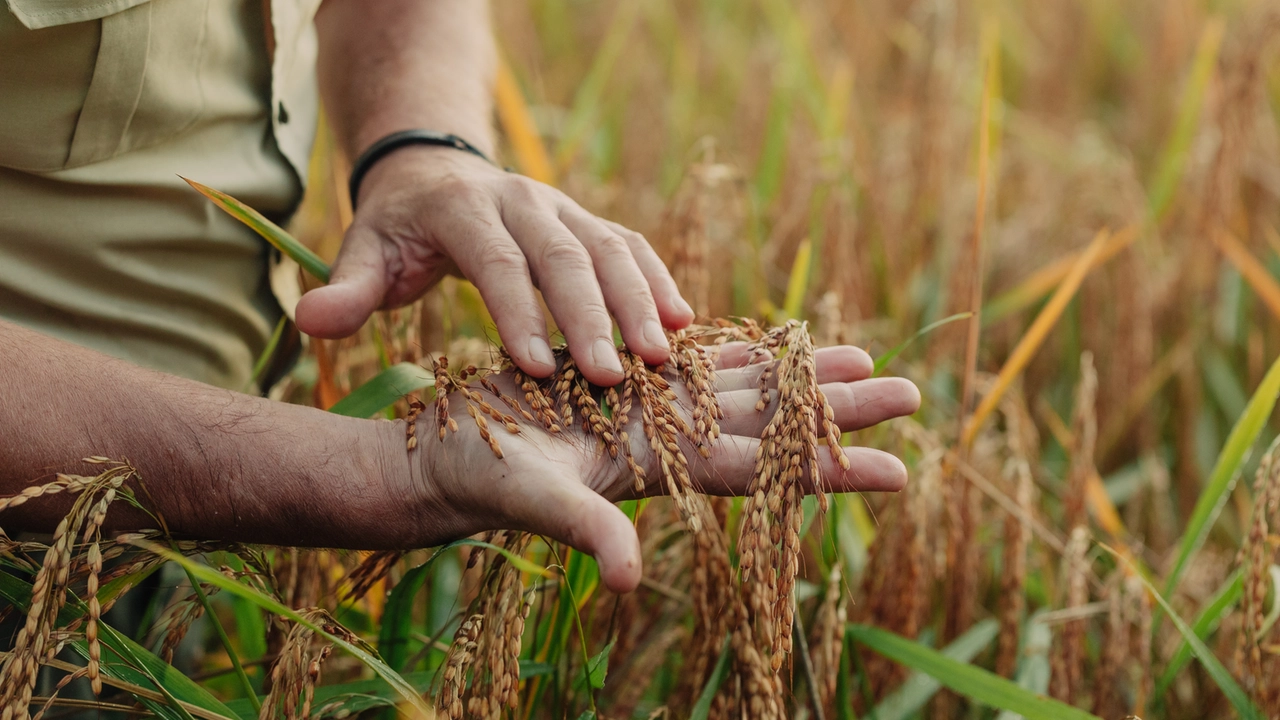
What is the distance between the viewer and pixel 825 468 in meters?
1.16

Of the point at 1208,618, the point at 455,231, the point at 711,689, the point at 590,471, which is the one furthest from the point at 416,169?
the point at 1208,618

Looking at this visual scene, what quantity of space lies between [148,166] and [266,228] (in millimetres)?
263

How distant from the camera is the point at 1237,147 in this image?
261 centimetres

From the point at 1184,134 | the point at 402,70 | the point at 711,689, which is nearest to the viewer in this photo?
the point at 711,689

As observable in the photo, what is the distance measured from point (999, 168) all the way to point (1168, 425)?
4.17ft

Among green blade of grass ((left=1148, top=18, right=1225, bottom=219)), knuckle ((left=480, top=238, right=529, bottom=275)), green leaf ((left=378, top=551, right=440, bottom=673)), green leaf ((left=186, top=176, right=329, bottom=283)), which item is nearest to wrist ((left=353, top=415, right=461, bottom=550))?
green leaf ((left=378, top=551, right=440, bottom=673))

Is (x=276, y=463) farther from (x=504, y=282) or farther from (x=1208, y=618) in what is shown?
(x=1208, y=618)

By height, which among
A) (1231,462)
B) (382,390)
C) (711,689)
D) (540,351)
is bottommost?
(711,689)

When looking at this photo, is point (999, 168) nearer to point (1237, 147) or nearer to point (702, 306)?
point (1237, 147)

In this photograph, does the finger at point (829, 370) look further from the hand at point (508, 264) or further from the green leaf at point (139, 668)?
the green leaf at point (139, 668)

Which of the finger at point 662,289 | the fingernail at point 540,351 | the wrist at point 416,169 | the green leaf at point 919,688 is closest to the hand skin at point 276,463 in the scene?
the fingernail at point 540,351

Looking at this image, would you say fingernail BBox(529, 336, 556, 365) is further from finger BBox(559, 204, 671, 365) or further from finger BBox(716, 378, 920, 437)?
finger BBox(716, 378, 920, 437)

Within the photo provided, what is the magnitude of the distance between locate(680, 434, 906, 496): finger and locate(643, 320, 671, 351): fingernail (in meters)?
0.17

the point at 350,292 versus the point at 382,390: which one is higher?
the point at 350,292
